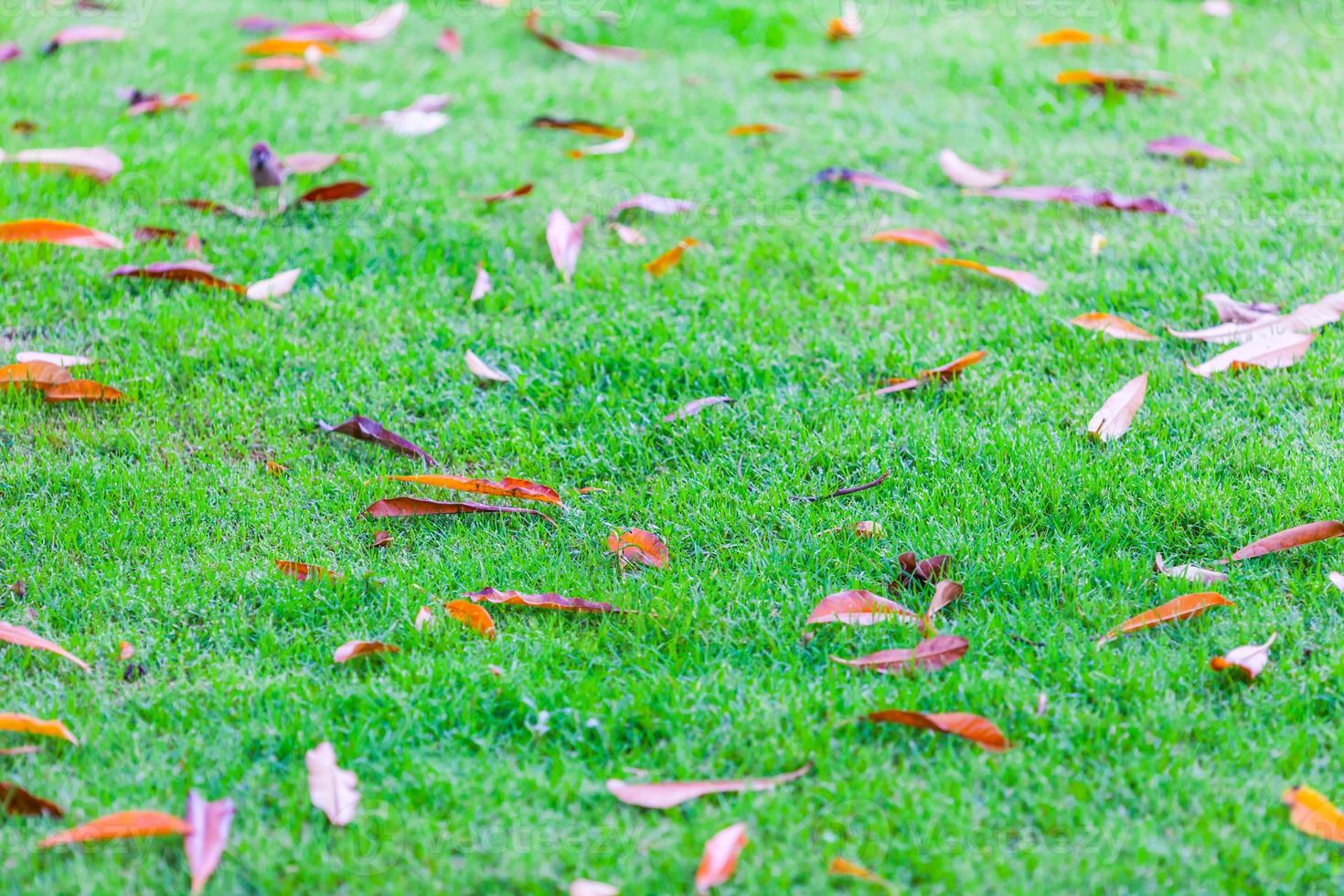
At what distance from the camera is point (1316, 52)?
5.30 m

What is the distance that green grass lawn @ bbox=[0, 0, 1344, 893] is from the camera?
2.01m

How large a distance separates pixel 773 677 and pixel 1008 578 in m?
0.54

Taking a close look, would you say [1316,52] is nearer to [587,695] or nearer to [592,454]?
[592,454]

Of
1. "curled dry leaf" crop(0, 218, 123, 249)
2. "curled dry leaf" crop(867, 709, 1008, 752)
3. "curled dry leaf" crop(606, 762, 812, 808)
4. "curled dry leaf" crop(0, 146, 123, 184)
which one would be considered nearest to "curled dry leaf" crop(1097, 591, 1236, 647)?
"curled dry leaf" crop(867, 709, 1008, 752)

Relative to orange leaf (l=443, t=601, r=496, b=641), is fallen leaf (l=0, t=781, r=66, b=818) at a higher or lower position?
lower

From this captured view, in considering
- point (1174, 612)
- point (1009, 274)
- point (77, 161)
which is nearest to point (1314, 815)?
point (1174, 612)

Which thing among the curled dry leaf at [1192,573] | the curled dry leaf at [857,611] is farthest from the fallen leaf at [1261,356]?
the curled dry leaf at [857,611]

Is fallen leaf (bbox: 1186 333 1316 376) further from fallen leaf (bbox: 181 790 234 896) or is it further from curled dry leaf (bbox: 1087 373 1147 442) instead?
fallen leaf (bbox: 181 790 234 896)

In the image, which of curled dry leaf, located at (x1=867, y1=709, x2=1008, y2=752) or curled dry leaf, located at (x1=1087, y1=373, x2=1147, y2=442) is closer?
curled dry leaf, located at (x1=867, y1=709, x2=1008, y2=752)

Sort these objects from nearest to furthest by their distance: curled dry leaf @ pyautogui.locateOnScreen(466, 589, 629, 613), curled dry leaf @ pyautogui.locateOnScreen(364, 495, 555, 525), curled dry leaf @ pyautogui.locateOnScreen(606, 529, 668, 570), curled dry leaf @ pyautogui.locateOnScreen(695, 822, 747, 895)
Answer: curled dry leaf @ pyautogui.locateOnScreen(695, 822, 747, 895) → curled dry leaf @ pyautogui.locateOnScreen(466, 589, 629, 613) → curled dry leaf @ pyautogui.locateOnScreen(606, 529, 668, 570) → curled dry leaf @ pyautogui.locateOnScreen(364, 495, 555, 525)

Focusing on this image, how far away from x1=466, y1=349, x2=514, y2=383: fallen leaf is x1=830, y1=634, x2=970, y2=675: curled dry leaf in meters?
1.28

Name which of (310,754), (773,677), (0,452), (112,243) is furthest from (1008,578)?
(112,243)

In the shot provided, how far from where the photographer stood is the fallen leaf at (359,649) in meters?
2.34

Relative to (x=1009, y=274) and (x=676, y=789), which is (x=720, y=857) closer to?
(x=676, y=789)
